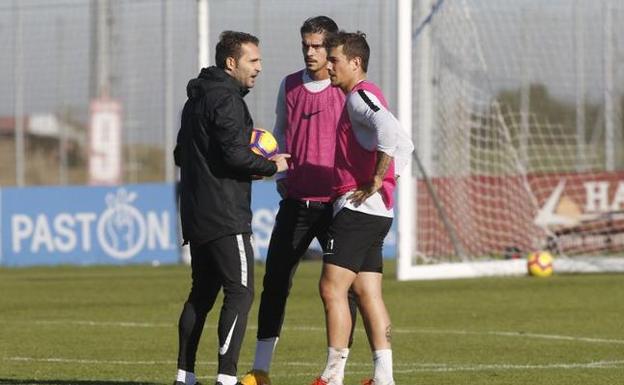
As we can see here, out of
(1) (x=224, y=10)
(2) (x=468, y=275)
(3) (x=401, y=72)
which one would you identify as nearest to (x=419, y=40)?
(3) (x=401, y=72)

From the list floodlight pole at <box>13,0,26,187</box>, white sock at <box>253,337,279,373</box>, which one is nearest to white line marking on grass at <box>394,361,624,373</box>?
white sock at <box>253,337,279,373</box>

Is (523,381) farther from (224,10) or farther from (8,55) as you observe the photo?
(8,55)

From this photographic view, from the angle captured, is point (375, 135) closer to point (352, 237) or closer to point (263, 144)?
point (352, 237)

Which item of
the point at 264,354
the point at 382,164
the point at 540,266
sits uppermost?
the point at 382,164

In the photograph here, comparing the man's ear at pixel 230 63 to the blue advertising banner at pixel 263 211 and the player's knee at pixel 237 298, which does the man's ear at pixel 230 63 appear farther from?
the blue advertising banner at pixel 263 211

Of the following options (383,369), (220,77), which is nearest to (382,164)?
(220,77)

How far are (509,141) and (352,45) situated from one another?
48.1ft

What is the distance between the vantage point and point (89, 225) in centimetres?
2839

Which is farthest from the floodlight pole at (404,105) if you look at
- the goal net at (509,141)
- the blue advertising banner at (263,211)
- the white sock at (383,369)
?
the white sock at (383,369)

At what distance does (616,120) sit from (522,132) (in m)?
7.72

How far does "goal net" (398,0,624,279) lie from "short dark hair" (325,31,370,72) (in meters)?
11.1

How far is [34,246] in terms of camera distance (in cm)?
2841

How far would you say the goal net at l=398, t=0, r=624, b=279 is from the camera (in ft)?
74.4

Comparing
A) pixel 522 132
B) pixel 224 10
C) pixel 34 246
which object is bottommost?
pixel 34 246
